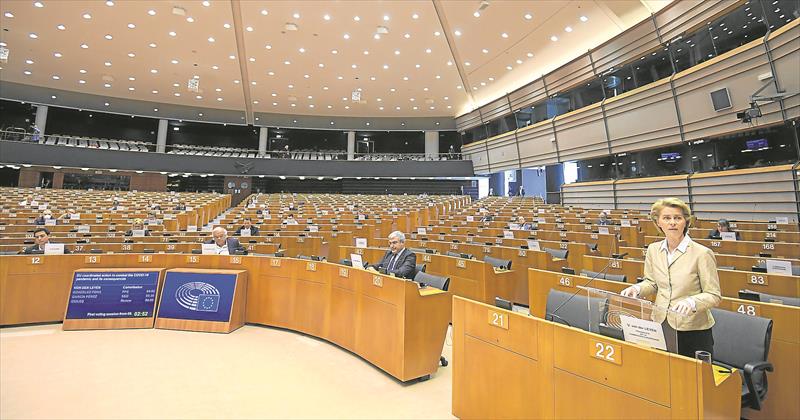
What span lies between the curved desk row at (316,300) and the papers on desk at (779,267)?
3.49 metres

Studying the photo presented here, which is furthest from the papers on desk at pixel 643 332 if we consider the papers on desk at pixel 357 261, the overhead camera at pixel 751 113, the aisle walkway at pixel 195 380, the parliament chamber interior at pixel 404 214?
the overhead camera at pixel 751 113

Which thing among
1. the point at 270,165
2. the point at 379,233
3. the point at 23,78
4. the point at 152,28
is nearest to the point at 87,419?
the point at 379,233

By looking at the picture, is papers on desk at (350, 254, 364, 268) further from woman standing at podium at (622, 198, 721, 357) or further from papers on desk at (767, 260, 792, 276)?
papers on desk at (767, 260, 792, 276)

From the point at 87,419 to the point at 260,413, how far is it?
1167 millimetres

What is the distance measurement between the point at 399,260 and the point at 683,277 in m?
2.71

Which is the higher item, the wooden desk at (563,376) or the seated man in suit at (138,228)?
the seated man in suit at (138,228)

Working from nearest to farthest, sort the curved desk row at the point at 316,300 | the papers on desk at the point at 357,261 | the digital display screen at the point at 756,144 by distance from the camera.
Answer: the curved desk row at the point at 316,300 → the papers on desk at the point at 357,261 → the digital display screen at the point at 756,144

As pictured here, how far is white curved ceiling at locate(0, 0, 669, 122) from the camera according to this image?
12602mm

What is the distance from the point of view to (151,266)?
5105mm

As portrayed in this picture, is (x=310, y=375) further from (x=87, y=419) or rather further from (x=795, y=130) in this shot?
(x=795, y=130)

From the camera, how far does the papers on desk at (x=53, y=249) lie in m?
4.98

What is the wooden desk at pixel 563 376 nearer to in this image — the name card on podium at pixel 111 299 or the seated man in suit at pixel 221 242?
the seated man in suit at pixel 221 242

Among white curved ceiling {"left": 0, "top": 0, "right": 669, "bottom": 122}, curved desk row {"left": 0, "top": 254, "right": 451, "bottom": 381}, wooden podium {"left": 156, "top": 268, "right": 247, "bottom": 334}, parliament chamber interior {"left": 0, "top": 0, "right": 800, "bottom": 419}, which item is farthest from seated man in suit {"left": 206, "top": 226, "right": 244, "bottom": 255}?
white curved ceiling {"left": 0, "top": 0, "right": 669, "bottom": 122}

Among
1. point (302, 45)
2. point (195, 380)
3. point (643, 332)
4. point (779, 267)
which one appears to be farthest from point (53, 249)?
point (302, 45)
